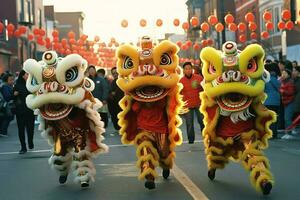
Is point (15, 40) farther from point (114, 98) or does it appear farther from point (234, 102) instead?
point (234, 102)

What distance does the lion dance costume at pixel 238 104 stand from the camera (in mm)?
8023

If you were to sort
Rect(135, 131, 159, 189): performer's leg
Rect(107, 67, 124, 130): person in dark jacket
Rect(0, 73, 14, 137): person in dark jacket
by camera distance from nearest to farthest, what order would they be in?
Rect(135, 131, 159, 189): performer's leg < Rect(107, 67, 124, 130): person in dark jacket < Rect(0, 73, 14, 137): person in dark jacket

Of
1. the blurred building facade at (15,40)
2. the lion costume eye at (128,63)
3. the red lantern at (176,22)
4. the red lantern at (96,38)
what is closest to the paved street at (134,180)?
the lion costume eye at (128,63)

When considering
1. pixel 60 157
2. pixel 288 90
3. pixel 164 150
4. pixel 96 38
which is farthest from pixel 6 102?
pixel 96 38

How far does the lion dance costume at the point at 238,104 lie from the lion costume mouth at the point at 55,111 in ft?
6.24

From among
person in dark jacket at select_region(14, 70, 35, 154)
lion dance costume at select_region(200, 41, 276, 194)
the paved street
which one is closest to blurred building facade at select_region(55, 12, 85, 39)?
person in dark jacket at select_region(14, 70, 35, 154)

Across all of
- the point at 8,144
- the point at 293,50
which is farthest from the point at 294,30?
the point at 8,144

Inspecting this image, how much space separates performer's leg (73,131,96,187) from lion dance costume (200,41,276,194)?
1.69 meters

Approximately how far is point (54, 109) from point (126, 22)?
1841 centimetres

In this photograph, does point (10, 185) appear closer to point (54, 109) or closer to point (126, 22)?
point (54, 109)

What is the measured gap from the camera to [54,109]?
870cm

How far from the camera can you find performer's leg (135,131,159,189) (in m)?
8.16

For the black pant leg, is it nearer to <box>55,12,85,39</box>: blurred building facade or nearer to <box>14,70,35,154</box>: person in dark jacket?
<box>14,70,35,154</box>: person in dark jacket

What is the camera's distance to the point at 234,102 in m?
8.16
